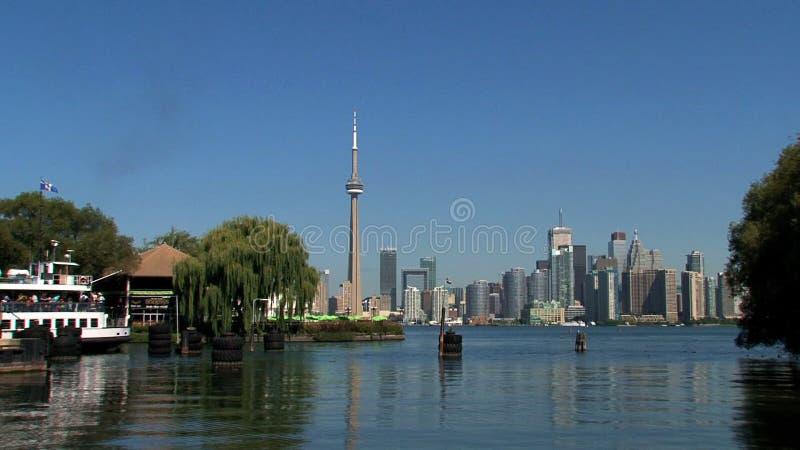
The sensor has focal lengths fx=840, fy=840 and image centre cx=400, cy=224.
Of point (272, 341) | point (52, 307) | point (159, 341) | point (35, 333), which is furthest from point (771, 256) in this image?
point (52, 307)

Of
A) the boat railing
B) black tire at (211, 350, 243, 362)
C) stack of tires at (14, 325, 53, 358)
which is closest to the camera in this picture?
black tire at (211, 350, 243, 362)

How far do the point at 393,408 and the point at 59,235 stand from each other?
179 feet

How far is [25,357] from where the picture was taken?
37.4 metres

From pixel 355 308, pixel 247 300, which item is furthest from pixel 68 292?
pixel 355 308

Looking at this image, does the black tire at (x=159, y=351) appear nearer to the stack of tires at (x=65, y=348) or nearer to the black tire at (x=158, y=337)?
the black tire at (x=158, y=337)

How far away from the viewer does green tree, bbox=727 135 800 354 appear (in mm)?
36750

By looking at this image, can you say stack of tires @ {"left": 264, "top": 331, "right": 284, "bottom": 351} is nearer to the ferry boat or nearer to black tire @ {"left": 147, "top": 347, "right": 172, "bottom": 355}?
black tire @ {"left": 147, "top": 347, "right": 172, "bottom": 355}

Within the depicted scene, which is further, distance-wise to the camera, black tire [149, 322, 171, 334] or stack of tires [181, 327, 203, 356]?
stack of tires [181, 327, 203, 356]

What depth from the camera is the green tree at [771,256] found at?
36.8 metres

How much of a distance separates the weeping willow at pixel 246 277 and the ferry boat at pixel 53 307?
6333 mm

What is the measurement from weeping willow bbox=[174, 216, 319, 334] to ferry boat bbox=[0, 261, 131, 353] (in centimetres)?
633

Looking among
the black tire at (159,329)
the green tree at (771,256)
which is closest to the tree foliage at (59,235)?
the black tire at (159,329)

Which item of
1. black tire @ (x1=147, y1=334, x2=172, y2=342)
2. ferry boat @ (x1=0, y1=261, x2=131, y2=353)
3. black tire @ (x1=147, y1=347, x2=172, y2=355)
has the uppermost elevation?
ferry boat @ (x1=0, y1=261, x2=131, y2=353)

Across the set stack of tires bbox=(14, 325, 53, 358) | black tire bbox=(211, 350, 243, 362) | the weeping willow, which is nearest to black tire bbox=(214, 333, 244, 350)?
black tire bbox=(211, 350, 243, 362)
